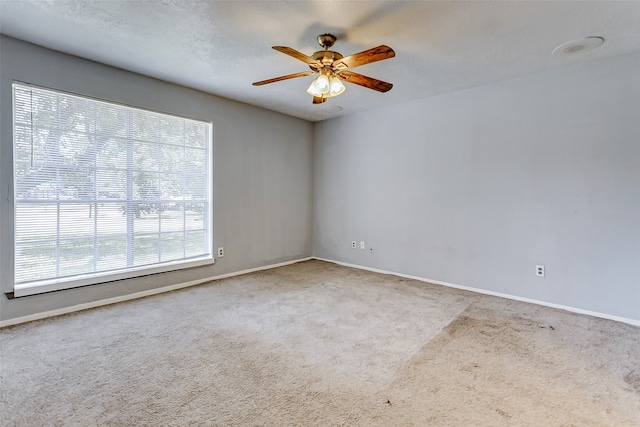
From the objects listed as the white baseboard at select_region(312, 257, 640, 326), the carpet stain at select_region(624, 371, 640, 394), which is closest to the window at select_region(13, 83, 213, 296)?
the white baseboard at select_region(312, 257, 640, 326)

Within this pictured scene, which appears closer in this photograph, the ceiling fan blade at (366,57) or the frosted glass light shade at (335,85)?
the ceiling fan blade at (366,57)

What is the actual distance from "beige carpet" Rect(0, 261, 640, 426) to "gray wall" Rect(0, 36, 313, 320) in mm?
609

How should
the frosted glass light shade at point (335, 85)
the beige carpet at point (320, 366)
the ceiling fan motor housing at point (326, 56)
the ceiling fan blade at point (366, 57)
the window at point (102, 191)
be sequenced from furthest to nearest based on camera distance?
the window at point (102, 191), the frosted glass light shade at point (335, 85), the ceiling fan motor housing at point (326, 56), the ceiling fan blade at point (366, 57), the beige carpet at point (320, 366)

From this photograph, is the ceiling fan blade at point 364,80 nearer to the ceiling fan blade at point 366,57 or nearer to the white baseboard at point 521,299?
the ceiling fan blade at point 366,57

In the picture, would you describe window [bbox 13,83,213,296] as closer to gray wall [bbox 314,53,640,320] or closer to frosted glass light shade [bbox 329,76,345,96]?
frosted glass light shade [bbox 329,76,345,96]

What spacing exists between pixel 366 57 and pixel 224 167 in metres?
2.74

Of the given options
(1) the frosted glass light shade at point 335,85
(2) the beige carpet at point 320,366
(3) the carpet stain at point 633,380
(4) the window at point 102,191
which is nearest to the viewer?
(2) the beige carpet at point 320,366

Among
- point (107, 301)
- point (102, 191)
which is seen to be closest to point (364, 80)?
point (102, 191)

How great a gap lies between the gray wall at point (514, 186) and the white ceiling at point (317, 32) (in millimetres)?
402

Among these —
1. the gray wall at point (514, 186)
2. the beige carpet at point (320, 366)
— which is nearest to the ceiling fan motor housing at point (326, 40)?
Result: the gray wall at point (514, 186)

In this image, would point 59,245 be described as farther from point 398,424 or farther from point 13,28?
point 398,424

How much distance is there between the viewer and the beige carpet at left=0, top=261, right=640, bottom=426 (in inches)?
64.7

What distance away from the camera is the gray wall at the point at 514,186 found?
2908 millimetres

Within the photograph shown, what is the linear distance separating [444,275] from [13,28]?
16.5 ft
